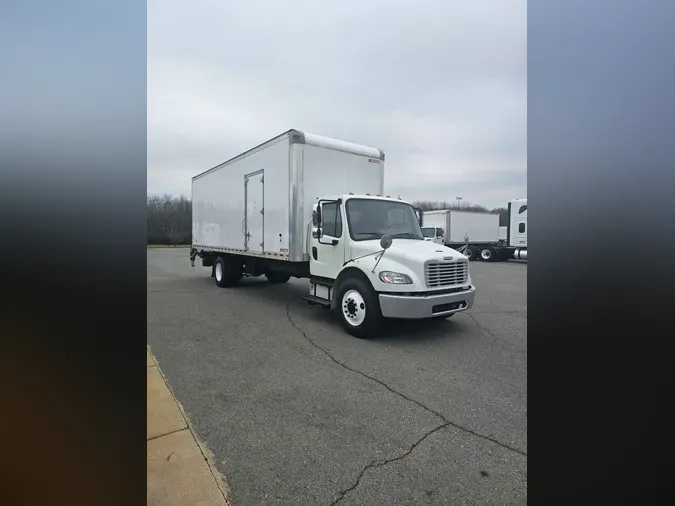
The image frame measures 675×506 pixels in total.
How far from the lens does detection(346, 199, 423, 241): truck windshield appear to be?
6.89 metres

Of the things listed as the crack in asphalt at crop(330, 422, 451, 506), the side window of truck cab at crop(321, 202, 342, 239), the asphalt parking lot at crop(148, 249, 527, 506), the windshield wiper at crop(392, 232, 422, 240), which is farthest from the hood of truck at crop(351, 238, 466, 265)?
the crack in asphalt at crop(330, 422, 451, 506)

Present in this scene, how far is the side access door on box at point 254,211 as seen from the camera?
8672mm

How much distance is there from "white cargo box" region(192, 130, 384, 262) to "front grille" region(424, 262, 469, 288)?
2.89m

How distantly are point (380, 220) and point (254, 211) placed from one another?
11.3ft

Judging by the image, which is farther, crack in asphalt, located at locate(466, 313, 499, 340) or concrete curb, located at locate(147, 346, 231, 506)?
crack in asphalt, located at locate(466, 313, 499, 340)

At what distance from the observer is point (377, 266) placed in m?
5.88

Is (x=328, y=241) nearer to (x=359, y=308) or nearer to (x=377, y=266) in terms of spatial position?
(x=377, y=266)

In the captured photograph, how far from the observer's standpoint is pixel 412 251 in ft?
19.7

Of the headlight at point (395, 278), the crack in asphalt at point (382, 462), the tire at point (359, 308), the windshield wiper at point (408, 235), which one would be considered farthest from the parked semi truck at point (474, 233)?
the crack in asphalt at point (382, 462)

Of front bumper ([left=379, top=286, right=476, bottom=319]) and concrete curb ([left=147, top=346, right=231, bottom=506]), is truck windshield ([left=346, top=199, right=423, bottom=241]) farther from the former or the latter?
concrete curb ([left=147, top=346, right=231, bottom=506])

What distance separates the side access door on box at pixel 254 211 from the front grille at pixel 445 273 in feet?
14.2

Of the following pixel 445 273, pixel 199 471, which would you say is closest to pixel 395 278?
pixel 445 273
